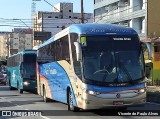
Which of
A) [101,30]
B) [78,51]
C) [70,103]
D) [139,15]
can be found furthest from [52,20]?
[78,51]

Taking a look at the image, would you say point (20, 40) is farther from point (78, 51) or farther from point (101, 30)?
point (78, 51)

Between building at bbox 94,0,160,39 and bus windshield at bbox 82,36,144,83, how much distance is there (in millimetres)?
44127

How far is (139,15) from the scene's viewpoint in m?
60.0

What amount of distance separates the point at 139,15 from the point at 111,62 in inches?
1819

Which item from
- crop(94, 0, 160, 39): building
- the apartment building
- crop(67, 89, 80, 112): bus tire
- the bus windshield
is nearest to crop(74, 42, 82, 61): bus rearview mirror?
the bus windshield

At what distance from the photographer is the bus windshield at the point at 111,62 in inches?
574

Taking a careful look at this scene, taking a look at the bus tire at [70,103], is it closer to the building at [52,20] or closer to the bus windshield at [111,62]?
the bus windshield at [111,62]

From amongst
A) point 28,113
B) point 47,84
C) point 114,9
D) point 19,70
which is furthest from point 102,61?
point 114,9

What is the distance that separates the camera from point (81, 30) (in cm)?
1542

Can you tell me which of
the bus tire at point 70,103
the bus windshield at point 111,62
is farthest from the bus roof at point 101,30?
the bus tire at point 70,103

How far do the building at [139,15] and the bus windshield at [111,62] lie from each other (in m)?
44.1

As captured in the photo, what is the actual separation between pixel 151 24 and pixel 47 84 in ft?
129

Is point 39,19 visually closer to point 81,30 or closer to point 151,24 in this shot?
point 151,24

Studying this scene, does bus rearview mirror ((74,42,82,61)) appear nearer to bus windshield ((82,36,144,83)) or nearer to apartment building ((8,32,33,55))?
bus windshield ((82,36,144,83))
